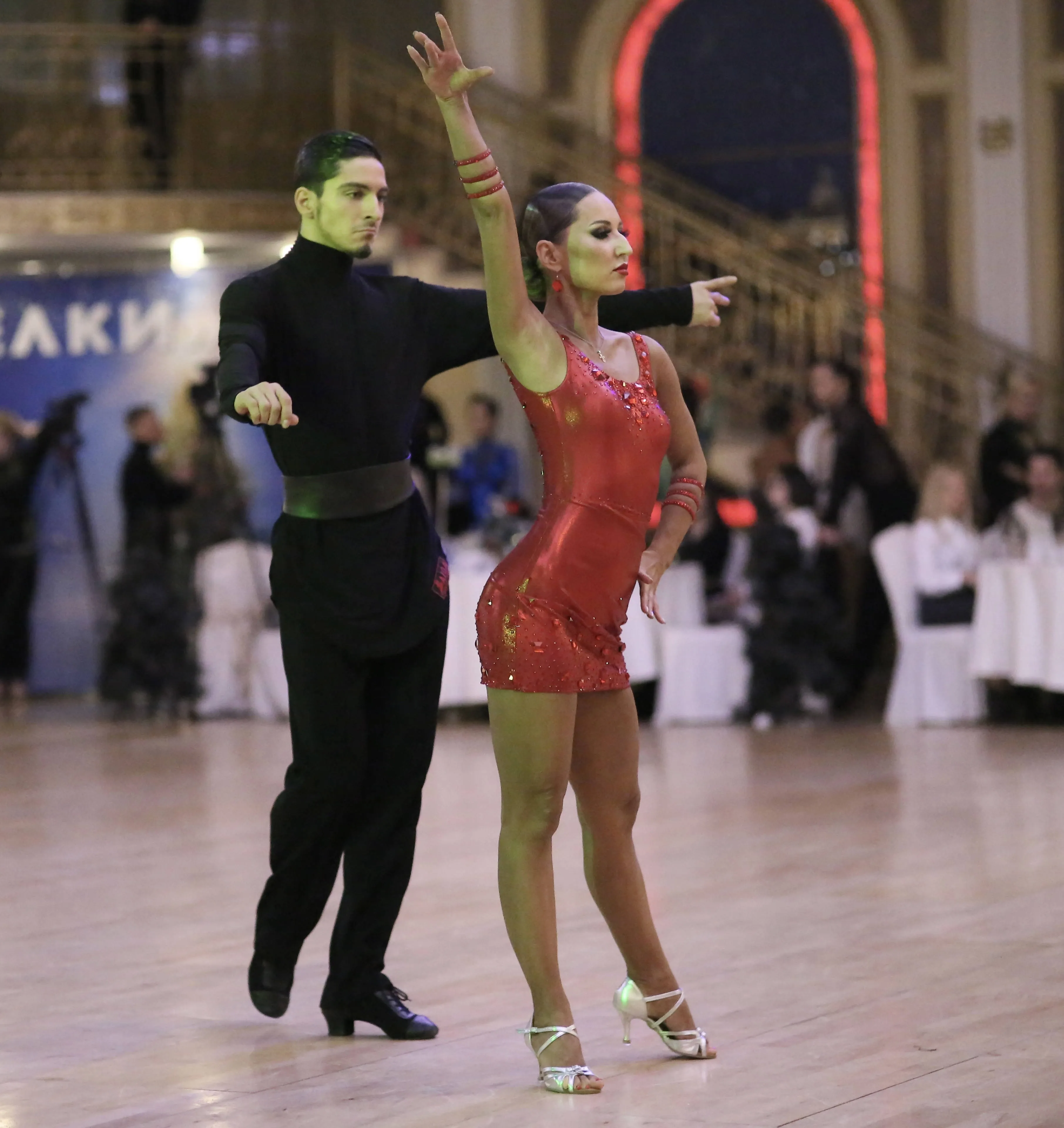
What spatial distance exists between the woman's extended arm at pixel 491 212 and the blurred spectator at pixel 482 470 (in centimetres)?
785

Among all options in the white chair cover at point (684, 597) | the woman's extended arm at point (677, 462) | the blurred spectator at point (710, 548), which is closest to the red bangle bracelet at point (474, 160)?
the woman's extended arm at point (677, 462)

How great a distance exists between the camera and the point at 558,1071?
3.09m

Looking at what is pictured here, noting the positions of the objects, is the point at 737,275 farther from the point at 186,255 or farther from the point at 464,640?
the point at 186,255

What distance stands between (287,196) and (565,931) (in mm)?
8355

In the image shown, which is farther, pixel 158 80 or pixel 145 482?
pixel 158 80

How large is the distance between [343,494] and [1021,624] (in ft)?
19.0

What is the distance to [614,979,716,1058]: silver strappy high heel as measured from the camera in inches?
128

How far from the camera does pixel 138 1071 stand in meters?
3.31

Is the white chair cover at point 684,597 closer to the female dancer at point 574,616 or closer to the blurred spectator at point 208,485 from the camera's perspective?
the blurred spectator at point 208,485

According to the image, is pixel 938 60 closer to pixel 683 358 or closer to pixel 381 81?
pixel 683 358

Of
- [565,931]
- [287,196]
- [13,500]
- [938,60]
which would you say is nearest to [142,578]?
[13,500]

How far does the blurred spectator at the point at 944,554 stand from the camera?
921 cm

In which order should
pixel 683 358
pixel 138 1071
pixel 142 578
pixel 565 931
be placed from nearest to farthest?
1. pixel 138 1071
2. pixel 565 931
3. pixel 142 578
4. pixel 683 358

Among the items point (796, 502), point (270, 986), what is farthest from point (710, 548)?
point (270, 986)
